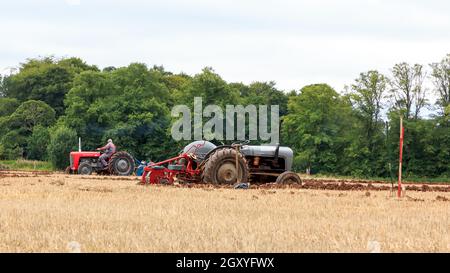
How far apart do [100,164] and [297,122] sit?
31152mm

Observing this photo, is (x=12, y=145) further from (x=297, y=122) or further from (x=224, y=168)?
(x=224, y=168)

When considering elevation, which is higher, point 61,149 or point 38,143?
point 38,143

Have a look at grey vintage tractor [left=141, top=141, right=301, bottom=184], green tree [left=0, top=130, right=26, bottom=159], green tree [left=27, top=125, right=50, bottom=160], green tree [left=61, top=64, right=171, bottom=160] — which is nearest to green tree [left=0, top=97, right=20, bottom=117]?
green tree [left=0, top=130, right=26, bottom=159]

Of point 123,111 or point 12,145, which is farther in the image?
point 12,145

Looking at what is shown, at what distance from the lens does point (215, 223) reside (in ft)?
43.4

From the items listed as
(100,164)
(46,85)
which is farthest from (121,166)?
(46,85)

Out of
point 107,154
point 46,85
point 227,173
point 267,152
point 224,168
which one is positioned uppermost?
point 46,85

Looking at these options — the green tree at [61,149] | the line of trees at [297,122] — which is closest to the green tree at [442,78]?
the line of trees at [297,122]

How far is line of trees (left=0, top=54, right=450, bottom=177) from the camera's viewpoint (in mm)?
61062

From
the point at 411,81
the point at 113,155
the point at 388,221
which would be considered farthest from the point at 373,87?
the point at 388,221

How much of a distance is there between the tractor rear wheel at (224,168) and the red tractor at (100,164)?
1432 cm

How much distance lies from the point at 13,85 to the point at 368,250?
9149 cm

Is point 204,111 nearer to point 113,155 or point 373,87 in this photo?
point 373,87

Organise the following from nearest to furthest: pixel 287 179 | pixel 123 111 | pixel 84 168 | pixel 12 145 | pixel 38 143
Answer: pixel 287 179 < pixel 84 168 < pixel 123 111 < pixel 38 143 < pixel 12 145
